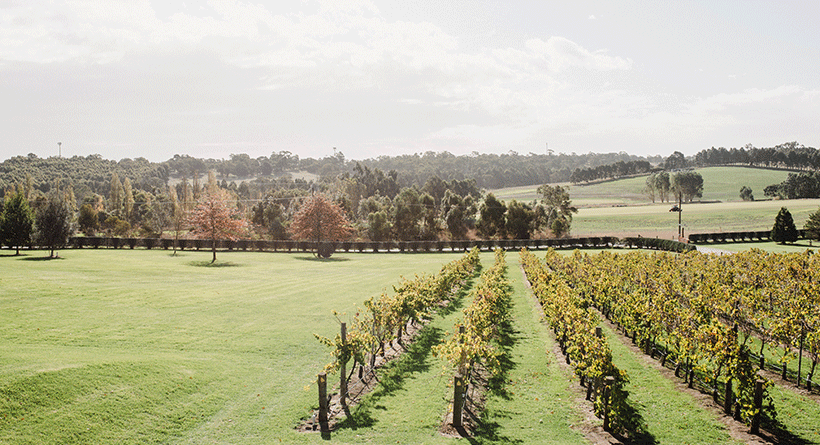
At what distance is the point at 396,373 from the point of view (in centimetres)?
1270

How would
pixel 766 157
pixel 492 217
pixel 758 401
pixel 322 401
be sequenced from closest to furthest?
pixel 758 401, pixel 322 401, pixel 492 217, pixel 766 157

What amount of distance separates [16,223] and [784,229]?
244 ft

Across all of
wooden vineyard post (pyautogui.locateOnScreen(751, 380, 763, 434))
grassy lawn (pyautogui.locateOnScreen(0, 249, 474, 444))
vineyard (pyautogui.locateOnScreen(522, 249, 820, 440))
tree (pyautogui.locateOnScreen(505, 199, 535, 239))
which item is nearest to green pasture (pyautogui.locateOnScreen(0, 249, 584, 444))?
grassy lawn (pyautogui.locateOnScreen(0, 249, 474, 444))

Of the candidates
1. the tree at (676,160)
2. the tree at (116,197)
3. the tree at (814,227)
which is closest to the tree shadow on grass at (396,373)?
the tree at (814,227)

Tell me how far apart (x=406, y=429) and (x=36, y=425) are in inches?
253

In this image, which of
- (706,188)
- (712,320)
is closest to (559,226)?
(712,320)

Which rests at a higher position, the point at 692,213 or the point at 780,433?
the point at 692,213

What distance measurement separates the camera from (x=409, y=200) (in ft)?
230

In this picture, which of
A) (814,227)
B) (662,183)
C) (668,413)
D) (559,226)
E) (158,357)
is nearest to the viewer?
(668,413)

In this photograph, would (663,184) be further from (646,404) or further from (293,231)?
(646,404)

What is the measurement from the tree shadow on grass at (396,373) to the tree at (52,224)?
37.6 meters

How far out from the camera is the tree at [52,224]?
39969 mm

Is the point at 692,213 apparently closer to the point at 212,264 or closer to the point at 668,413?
the point at 212,264

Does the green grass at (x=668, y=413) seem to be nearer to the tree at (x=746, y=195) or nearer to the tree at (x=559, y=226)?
the tree at (x=559, y=226)
